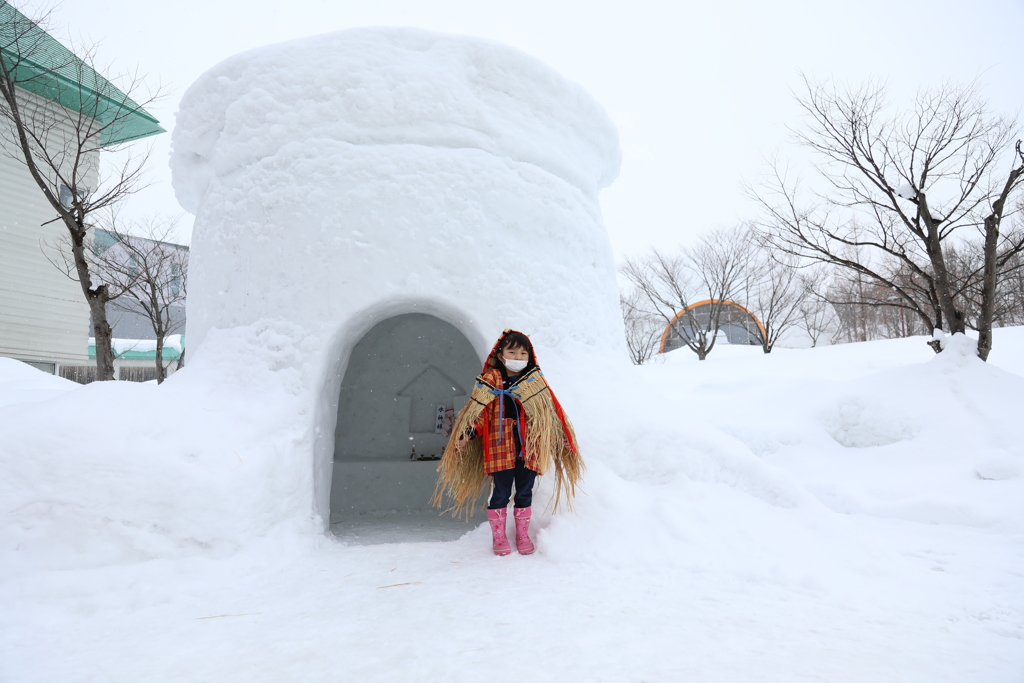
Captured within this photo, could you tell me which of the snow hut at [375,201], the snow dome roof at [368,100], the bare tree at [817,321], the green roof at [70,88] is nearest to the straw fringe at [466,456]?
the snow hut at [375,201]

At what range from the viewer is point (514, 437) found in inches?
116

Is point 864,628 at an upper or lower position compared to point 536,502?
lower

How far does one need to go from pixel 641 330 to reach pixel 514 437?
2061 cm

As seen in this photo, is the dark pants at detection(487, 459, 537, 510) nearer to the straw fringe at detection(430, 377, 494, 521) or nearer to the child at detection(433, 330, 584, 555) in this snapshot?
the child at detection(433, 330, 584, 555)

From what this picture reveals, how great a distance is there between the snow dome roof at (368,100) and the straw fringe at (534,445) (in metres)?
1.87

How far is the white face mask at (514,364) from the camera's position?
9.83ft

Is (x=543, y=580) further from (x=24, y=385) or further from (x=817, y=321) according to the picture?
(x=817, y=321)

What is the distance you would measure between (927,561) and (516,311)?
116 inches

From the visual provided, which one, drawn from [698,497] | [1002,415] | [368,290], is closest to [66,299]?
[368,290]

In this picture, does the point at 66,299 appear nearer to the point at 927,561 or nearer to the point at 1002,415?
the point at 927,561

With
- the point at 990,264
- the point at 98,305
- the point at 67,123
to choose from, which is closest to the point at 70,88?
the point at 67,123

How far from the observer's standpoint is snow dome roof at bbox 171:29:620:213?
3520 mm

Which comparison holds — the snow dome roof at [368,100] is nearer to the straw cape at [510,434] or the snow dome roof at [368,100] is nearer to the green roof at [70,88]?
the straw cape at [510,434]

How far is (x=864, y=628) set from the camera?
2072 mm
